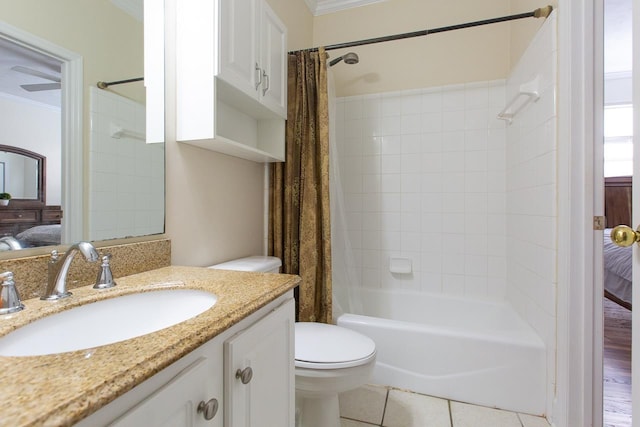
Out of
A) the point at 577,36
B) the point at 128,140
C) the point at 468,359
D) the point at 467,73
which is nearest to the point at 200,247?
the point at 128,140

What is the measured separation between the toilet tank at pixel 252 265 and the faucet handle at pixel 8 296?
2.38 ft

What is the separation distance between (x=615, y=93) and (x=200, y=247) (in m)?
1.89

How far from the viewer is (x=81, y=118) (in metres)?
0.91

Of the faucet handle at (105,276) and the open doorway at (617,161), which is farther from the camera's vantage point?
the open doorway at (617,161)

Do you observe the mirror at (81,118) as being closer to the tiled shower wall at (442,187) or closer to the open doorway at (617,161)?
the tiled shower wall at (442,187)

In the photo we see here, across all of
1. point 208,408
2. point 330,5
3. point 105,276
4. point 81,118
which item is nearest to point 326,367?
point 208,408

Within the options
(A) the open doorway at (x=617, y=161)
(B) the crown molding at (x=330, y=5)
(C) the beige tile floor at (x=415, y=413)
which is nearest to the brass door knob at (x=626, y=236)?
(A) the open doorway at (x=617, y=161)

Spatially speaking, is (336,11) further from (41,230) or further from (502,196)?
(41,230)

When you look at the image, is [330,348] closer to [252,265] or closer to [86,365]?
[252,265]

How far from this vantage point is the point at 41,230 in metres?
0.82

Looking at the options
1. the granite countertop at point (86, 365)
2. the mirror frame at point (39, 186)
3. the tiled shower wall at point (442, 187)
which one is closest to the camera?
the granite countertop at point (86, 365)

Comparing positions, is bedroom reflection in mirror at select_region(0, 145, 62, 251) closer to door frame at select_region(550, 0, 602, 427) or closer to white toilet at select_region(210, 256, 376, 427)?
white toilet at select_region(210, 256, 376, 427)

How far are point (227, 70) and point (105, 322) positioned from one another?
980 millimetres

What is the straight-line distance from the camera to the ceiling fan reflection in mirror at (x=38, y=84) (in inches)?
30.1
